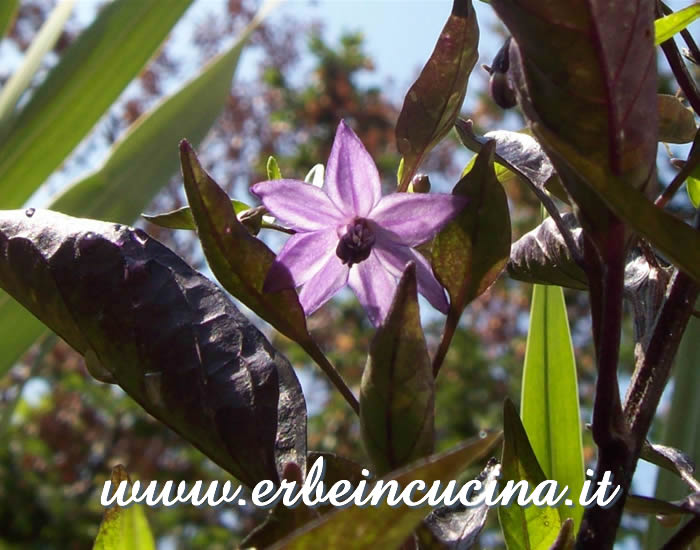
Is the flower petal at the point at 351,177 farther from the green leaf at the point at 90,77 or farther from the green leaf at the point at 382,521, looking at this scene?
the green leaf at the point at 90,77

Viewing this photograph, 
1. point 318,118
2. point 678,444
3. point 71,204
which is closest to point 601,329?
point 678,444

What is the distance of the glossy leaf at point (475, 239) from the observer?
30 cm

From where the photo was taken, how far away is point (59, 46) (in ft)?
13.5

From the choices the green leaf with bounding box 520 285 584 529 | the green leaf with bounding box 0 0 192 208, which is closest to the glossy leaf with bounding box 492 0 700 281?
the green leaf with bounding box 520 285 584 529

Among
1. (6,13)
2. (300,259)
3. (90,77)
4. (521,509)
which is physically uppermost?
(6,13)

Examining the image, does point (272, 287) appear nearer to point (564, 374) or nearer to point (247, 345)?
point (247, 345)

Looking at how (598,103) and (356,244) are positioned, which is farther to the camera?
(356,244)

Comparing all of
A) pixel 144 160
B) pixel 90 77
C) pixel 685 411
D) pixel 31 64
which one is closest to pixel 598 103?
pixel 685 411

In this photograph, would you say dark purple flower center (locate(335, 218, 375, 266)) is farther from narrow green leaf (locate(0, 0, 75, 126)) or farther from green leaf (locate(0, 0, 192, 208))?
narrow green leaf (locate(0, 0, 75, 126))

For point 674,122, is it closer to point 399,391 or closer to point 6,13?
point 399,391

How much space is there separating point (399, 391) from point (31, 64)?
1.37 m

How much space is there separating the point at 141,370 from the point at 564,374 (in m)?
0.35

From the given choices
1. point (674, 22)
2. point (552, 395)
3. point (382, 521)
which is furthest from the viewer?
point (552, 395)

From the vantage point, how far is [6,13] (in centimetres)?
143
